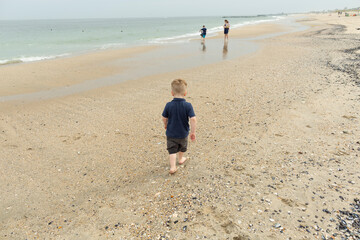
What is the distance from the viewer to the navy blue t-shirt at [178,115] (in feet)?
12.2

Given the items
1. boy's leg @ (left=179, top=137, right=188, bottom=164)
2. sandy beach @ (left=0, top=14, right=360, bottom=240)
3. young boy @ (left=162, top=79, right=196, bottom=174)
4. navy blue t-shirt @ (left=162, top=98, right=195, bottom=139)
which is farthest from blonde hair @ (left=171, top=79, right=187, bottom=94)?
sandy beach @ (left=0, top=14, right=360, bottom=240)

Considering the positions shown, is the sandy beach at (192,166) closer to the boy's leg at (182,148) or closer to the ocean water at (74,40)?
the boy's leg at (182,148)

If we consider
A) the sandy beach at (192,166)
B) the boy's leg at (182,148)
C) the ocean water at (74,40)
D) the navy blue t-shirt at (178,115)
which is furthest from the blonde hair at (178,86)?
the ocean water at (74,40)

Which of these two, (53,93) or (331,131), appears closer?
(331,131)

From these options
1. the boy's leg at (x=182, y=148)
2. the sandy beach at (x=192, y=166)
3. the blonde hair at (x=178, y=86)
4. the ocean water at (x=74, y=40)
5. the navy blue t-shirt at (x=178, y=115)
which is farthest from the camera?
the ocean water at (x=74, y=40)

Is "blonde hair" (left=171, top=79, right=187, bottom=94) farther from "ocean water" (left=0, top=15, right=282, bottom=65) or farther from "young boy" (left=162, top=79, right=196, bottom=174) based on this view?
"ocean water" (left=0, top=15, right=282, bottom=65)

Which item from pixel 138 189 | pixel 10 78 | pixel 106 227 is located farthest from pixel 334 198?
pixel 10 78

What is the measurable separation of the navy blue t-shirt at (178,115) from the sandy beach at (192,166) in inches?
30.6

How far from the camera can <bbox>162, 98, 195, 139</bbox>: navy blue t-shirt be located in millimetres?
3720

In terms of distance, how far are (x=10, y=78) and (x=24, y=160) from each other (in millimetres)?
9120

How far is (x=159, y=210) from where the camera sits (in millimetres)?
3230

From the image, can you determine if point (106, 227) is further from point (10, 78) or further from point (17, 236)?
point (10, 78)

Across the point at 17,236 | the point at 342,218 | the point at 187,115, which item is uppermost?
the point at 187,115

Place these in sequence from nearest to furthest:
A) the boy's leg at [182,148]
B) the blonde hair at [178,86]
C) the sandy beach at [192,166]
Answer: the sandy beach at [192,166], the blonde hair at [178,86], the boy's leg at [182,148]
